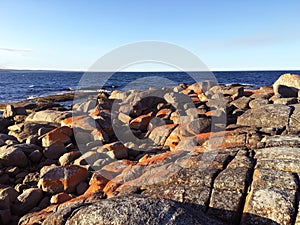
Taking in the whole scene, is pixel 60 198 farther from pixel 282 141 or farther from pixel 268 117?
pixel 268 117

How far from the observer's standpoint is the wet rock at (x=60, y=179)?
31.2ft

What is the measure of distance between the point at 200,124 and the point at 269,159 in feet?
16.2

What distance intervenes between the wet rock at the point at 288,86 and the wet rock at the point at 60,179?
13.4 metres

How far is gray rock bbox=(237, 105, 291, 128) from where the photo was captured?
10.6 m

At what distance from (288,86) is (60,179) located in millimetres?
16822

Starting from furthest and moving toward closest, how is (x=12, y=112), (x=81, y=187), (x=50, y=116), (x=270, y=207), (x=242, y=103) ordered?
(x=12, y=112)
(x=50, y=116)
(x=242, y=103)
(x=81, y=187)
(x=270, y=207)

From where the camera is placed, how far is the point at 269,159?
22.6 ft

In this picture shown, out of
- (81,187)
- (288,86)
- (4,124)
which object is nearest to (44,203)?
(81,187)

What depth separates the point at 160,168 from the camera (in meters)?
7.85

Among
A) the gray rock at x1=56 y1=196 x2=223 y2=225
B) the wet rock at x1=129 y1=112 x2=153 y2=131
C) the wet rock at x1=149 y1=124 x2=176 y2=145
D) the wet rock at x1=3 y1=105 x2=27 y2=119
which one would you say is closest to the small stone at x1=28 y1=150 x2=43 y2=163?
the wet rock at x1=129 y1=112 x2=153 y2=131

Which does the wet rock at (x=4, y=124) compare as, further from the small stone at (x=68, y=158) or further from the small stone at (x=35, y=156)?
the small stone at (x=68, y=158)

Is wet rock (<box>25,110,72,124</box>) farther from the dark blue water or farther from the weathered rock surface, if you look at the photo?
the weathered rock surface

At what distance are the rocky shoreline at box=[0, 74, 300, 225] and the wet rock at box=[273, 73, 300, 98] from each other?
23 centimetres

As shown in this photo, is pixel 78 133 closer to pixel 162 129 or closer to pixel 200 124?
pixel 162 129
